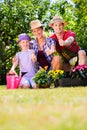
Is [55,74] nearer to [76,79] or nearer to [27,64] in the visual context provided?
[76,79]

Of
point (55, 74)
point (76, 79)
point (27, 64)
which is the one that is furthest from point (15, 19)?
point (76, 79)

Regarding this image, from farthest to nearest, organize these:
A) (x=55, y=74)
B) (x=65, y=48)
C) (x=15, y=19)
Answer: (x=15, y=19) → (x=65, y=48) → (x=55, y=74)

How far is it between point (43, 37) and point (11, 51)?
9977mm

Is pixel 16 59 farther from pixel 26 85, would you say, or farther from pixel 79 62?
pixel 79 62

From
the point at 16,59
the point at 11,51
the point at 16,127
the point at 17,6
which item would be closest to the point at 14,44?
the point at 11,51

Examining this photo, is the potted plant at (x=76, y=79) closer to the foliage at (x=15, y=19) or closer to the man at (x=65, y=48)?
the man at (x=65, y=48)

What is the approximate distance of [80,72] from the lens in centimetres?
761

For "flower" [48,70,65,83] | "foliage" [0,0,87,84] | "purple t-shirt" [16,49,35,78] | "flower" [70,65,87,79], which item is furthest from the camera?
"foliage" [0,0,87,84]

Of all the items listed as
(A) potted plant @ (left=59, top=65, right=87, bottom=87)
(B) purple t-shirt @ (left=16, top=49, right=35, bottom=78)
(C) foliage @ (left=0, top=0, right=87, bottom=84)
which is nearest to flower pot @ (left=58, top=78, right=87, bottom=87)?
(A) potted plant @ (left=59, top=65, right=87, bottom=87)

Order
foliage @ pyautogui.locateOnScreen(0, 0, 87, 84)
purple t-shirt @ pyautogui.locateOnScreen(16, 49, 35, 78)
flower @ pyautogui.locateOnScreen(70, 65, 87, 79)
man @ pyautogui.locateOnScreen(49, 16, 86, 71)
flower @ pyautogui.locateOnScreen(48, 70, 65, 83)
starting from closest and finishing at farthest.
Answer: flower @ pyautogui.locateOnScreen(70, 65, 87, 79) → flower @ pyautogui.locateOnScreen(48, 70, 65, 83) → man @ pyautogui.locateOnScreen(49, 16, 86, 71) → purple t-shirt @ pyautogui.locateOnScreen(16, 49, 35, 78) → foliage @ pyautogui.locateOnScreen(0, 0, 87, 84)

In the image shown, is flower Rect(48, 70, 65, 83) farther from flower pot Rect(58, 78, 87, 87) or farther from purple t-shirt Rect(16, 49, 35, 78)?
purple t-shirt Rect(16, 49, 35, 78)

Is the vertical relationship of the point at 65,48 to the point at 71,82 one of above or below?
above

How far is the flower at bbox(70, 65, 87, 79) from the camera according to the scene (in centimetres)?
761

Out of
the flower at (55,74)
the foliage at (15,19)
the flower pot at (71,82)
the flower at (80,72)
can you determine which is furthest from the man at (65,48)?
the foliage at (15,19)
